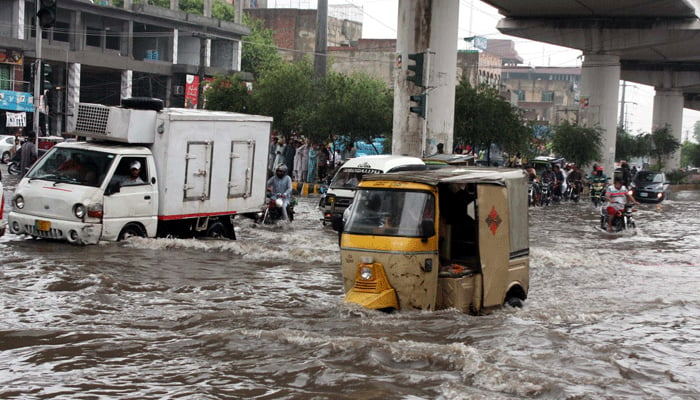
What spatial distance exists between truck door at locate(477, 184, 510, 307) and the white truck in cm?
689

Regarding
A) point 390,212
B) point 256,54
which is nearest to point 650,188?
point 390,212

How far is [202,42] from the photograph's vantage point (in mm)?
62656

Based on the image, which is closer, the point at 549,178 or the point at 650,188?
the point at 549,178

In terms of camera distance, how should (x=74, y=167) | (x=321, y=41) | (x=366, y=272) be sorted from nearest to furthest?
(x=366, y=272) → (x=74, y=167) → (x=321, y=41)

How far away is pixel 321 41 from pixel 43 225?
31.2m

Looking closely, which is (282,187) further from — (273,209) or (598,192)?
(598,192)

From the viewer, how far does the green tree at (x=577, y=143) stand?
145 ft

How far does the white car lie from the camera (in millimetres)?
41531

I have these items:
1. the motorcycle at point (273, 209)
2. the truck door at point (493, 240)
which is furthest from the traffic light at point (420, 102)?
the truck door at point (493, 240)

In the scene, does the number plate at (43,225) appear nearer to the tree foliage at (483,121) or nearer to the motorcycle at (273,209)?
the motorcycle at (273,209)

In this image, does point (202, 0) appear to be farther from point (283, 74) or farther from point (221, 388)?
point (221, 388)

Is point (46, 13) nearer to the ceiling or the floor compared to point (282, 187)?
nearer to the ceiling

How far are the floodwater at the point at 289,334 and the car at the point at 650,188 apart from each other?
24.2 metres

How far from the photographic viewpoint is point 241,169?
678 inches
